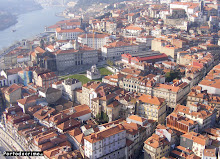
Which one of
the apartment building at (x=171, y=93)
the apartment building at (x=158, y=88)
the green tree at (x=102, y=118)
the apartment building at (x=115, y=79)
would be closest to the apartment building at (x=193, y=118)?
the apartment building at (x=171, y=93)

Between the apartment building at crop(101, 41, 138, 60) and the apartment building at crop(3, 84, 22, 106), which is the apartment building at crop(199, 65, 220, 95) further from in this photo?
the apartment building at crop(3, 84, 22, 106)

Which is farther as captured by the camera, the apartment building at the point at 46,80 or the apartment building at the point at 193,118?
the apartment building at the point at 46,80

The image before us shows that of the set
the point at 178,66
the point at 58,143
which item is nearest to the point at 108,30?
the point at 178,66

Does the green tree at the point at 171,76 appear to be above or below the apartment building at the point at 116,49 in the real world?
below

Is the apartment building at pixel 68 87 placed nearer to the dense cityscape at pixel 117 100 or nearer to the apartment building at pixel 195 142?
the dense cityscape at pixel 117 100

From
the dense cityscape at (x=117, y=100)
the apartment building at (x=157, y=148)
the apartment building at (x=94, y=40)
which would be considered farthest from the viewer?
the apartment building at (x=94, y=40)

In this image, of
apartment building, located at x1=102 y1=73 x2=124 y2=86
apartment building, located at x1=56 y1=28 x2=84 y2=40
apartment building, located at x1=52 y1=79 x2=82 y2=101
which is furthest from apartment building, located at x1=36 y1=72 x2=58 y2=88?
apartment building, located at x1=56 y1=28 x2=84 y2=40

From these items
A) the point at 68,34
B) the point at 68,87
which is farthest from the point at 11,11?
the point at 68,87

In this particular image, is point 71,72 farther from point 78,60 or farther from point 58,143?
point 58,143
